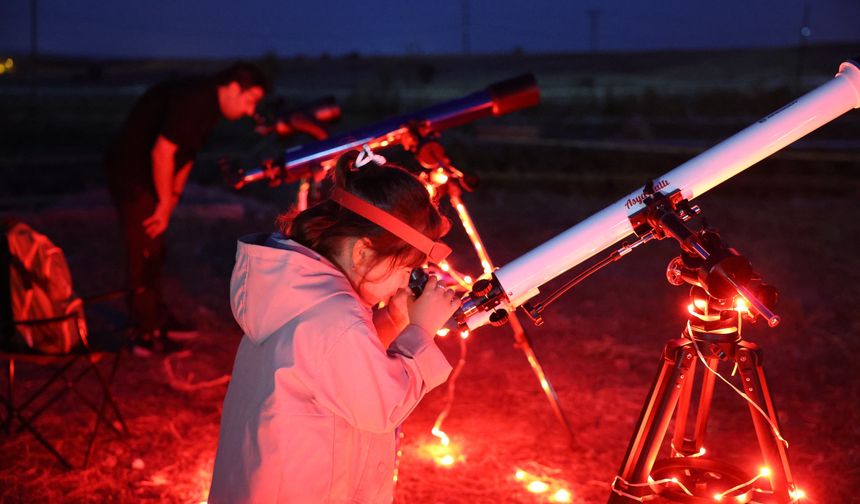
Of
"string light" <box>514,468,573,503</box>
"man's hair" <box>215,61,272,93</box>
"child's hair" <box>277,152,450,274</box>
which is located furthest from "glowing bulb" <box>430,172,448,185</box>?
"man's hair" <box>215,61,272,93</box>

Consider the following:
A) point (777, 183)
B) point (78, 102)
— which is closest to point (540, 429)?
point (777, 183)

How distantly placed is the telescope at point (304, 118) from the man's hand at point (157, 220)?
0.77 m

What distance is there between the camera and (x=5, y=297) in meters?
3.29

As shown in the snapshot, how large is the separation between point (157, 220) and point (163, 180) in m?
0.25

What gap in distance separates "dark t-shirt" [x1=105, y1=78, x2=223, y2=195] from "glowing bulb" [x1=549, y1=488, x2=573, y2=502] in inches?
111

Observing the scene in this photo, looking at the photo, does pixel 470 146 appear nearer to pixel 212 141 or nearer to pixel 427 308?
pixel 212 141

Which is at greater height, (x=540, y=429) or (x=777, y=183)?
(x=777, y=183)

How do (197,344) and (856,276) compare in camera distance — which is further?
(856,276)

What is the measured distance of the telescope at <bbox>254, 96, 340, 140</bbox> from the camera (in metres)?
4.30

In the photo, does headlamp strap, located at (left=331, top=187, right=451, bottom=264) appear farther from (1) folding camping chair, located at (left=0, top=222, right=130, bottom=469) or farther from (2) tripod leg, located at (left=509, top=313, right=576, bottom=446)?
(1) folding camping chair, located at (left=0, top=222, right=130, bottom=469)

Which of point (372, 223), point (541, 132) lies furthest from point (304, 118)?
point (541, 132)

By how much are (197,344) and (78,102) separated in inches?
894

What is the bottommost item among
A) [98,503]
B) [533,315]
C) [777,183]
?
[98,503]

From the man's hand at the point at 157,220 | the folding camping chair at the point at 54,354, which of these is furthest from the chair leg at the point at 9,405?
the man's hand at the point at 157,220
